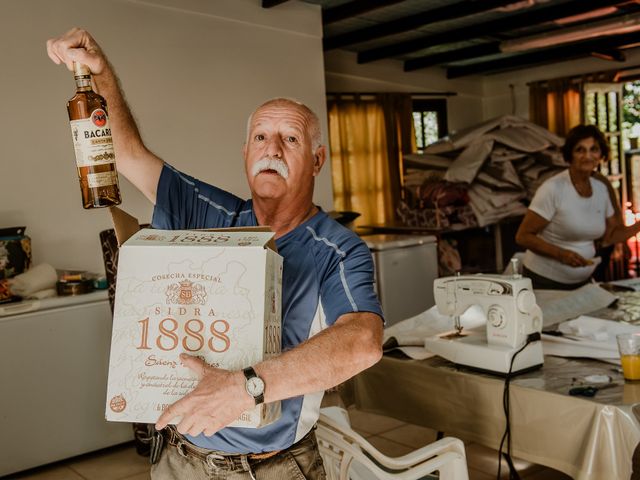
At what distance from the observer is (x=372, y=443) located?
401 cm

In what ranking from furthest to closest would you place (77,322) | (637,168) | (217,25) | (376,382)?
1. (637,168)
2. (217,25)
3. (77,322)
4. (376,382)

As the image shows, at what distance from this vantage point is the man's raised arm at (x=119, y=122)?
1.60m

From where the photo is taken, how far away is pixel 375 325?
58.2 inches

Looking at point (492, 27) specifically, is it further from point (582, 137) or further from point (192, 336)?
point (192, 336)

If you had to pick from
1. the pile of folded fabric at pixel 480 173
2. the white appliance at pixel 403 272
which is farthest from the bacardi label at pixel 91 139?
the pile of folded fabric at pixel 480 173

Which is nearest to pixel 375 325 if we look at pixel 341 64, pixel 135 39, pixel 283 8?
pixel 135 39

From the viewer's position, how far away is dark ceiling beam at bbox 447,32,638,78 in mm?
7996

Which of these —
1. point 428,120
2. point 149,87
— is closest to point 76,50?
point 149,87

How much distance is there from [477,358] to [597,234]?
2258 mm

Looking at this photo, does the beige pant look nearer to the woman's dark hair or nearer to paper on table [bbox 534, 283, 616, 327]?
paper on table [bbox 534, 283, 616, 327]

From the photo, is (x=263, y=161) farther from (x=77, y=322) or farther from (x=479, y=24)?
(x=479, y=24)

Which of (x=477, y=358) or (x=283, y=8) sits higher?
(x=283, y=8)

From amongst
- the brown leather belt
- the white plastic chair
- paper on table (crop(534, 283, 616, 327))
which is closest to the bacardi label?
the brown leather belt

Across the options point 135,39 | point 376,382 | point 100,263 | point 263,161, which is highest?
point 135,39
